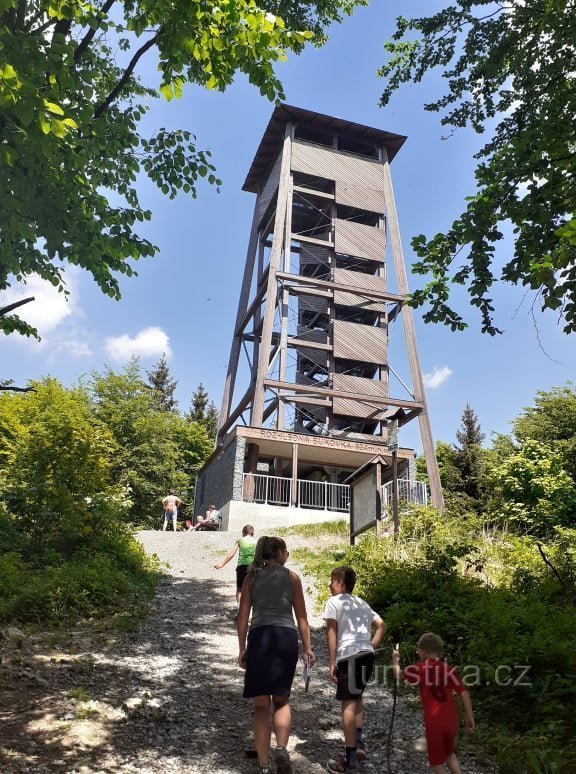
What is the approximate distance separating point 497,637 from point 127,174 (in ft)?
24.4

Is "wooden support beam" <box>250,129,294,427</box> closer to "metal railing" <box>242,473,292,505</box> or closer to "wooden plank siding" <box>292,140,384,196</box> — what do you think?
"wooden plank siding" <box>292,140,384,196</box>

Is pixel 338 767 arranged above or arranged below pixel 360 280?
below

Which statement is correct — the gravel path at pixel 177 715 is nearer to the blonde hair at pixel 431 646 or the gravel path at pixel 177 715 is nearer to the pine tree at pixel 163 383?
the blonde hair at pixel 431 646

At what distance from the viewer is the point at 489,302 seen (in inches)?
300

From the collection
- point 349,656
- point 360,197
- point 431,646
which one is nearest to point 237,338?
point 360,197

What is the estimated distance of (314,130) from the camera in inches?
1248

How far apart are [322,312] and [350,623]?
25223 millimetres

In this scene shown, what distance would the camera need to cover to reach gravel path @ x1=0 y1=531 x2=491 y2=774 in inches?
172

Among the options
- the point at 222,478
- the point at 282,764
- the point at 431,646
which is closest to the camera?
the point at 282,764

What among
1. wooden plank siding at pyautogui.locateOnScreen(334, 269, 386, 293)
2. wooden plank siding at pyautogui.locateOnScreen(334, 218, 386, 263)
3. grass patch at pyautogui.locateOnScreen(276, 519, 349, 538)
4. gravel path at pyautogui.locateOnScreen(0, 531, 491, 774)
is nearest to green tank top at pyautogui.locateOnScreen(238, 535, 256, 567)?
gravel path at pyautogui.locateOnScreen(0, 531, 491, 774)

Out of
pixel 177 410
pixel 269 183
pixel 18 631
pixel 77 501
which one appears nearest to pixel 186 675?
pixel 18 631

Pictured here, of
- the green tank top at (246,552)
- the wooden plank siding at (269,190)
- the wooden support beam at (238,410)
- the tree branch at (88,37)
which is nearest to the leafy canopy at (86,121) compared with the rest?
the tree branch at (88,37)

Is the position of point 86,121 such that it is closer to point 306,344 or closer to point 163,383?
point 306,344

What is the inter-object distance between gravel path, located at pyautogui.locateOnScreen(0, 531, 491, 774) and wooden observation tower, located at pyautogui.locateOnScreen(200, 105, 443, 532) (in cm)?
1563
